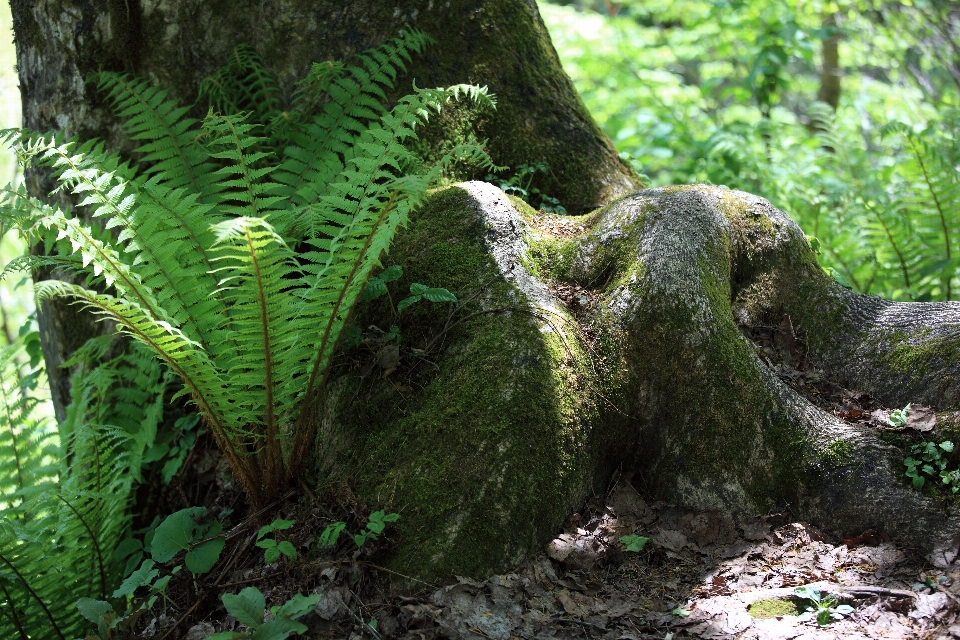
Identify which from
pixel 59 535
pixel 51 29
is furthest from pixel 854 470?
pixel 51 29

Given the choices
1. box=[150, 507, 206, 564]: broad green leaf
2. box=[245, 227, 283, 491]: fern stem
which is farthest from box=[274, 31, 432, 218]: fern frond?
box=[150, 507, 206, 564]: broad green leaf

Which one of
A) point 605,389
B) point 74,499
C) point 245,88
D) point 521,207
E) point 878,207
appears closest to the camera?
point 605,389

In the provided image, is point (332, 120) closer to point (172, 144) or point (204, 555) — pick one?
point (172, 144)

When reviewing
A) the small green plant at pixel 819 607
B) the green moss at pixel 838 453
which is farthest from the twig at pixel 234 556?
the green moss at pixel 838 453

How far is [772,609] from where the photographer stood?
2.04 m

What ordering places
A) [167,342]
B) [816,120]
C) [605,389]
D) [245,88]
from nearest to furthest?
[167,342] < [605,389] < [245,88] < [816,120]

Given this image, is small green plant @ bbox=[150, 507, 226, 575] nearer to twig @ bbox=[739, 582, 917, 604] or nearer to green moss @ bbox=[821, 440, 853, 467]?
twig @ bbox=[739, 582, 917, 604]

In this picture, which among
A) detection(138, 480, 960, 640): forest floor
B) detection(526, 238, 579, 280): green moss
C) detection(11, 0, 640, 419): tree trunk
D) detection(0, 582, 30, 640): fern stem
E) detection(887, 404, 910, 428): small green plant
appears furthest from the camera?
detection(11, 0, 640, 419): tree trunk

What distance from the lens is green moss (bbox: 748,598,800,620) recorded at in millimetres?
2021

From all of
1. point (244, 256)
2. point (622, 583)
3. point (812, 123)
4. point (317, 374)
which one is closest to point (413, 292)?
point (317, 374)

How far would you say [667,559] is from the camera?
228cm

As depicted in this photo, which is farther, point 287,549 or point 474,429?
point 474,429

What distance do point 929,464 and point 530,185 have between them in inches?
82.2

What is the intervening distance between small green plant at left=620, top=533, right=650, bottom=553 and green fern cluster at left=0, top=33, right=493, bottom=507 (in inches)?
47.5
